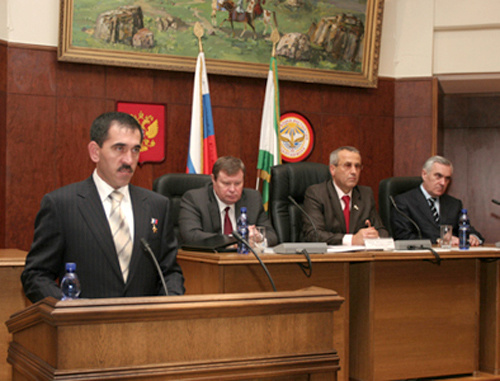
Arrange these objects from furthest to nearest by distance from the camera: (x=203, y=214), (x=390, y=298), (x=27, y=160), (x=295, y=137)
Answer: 1. (x=295, y=137)
2. (x=27, y=160)
3. (x=203, y=214)
4. (x=390, y=298)

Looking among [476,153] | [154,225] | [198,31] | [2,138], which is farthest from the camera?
[476,153]

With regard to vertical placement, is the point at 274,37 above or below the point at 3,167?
above

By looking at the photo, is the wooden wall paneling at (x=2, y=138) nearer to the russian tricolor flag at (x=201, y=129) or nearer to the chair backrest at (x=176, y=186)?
the russian tricolor flag at (x=201, y=129)

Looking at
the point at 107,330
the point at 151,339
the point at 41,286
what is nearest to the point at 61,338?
the point at 107,330

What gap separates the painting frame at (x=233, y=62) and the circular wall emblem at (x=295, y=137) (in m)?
0.44

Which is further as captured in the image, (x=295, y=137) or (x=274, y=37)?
(x=295, y=137)

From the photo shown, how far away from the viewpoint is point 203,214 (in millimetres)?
4359

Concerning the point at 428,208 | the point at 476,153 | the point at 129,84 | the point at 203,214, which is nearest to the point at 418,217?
the point at 428,208

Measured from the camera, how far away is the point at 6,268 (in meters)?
3.29

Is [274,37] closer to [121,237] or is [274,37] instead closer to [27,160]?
[27,160]

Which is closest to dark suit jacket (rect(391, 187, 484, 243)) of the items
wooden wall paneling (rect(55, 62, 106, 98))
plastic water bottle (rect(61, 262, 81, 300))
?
wooden wall paneling (rect(55, 62, 106, 98))

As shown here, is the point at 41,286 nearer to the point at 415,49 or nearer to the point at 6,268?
the point at 6,268

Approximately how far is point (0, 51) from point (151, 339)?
472 centimetres

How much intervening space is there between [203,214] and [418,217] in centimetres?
193
